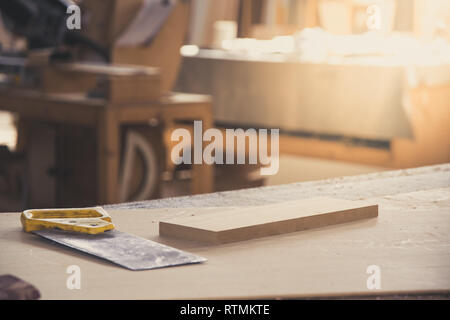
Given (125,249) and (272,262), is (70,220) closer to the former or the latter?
(125,249)

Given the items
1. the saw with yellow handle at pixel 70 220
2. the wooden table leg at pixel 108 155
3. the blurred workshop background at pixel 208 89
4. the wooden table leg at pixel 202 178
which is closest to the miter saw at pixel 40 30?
the blurred workshop background at pixel 208 89

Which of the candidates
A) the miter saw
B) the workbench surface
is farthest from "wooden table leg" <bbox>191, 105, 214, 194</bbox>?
the workbench surface

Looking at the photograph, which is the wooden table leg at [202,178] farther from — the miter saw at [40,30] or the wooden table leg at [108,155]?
the miter saw at [40,30]

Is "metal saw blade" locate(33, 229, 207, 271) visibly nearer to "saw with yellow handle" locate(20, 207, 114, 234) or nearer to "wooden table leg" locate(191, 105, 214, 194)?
"saw with yellow handle" locate(20, 207, 114, 234)

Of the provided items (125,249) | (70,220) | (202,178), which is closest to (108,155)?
(202,178)

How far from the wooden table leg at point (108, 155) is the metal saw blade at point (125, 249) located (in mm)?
2218

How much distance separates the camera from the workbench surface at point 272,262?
89 centimetres

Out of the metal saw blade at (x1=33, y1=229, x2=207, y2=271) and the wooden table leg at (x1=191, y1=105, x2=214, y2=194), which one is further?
the wooden table leg at (x1=191, y1=105, x2=214, y2=194)

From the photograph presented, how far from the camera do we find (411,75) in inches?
172

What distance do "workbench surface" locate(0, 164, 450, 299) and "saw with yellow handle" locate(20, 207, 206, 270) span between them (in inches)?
0.5

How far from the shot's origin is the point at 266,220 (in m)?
1.17

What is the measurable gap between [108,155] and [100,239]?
2322 mm

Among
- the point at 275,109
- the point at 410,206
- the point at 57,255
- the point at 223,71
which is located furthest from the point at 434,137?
the point at 57,255

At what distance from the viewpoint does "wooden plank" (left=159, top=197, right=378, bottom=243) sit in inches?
43.5
